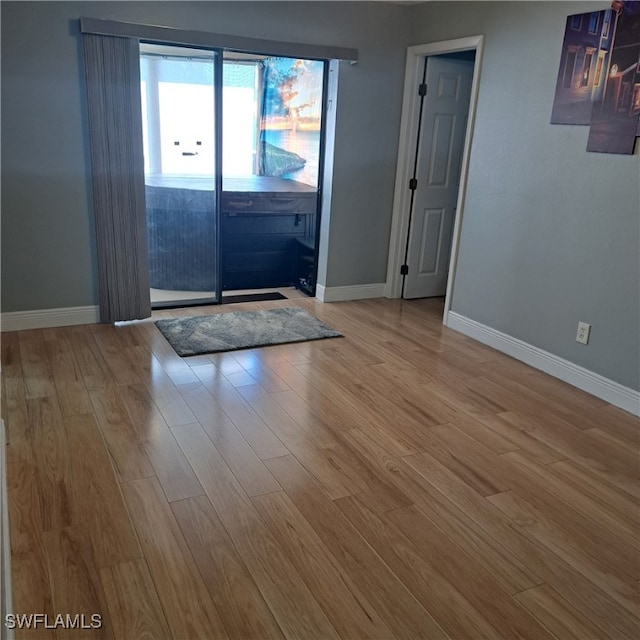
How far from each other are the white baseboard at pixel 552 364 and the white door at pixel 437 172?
2.92ft

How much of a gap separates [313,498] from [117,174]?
9.17 ft

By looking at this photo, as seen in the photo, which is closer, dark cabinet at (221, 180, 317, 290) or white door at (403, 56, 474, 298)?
white door at (403, 56, 474, 298)

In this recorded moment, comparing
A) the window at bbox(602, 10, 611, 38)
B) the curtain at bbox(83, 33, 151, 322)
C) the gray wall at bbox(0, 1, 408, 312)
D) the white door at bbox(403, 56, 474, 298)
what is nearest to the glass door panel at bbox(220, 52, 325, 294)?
the gray wall at bbox(0, 1, 408, 312)

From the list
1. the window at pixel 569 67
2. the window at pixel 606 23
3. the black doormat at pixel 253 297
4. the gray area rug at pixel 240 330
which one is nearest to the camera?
the window at pixel 606 23

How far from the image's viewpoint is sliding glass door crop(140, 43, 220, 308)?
4.20 meters

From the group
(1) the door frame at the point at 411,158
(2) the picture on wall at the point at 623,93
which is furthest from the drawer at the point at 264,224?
(2) the picture on wall at the point at 623,93

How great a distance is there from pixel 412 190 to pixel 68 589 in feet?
13.6

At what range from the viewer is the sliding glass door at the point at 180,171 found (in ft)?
13.8

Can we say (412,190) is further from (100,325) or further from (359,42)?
(100,325)

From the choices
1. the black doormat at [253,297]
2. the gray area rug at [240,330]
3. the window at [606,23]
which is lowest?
the black doormat at [253,297]

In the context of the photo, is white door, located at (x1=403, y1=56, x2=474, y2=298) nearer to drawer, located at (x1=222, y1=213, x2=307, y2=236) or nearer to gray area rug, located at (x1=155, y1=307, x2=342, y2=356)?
drawer, located at (x1=222, y1=213, x2=307, y2=236)

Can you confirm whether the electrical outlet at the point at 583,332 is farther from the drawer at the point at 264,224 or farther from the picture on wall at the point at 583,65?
the drawer at the point at 264,224

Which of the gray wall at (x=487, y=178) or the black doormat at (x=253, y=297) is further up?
the gray wall at (x=487, y=178)

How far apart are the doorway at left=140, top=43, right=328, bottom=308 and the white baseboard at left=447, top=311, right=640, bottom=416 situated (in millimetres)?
1602
